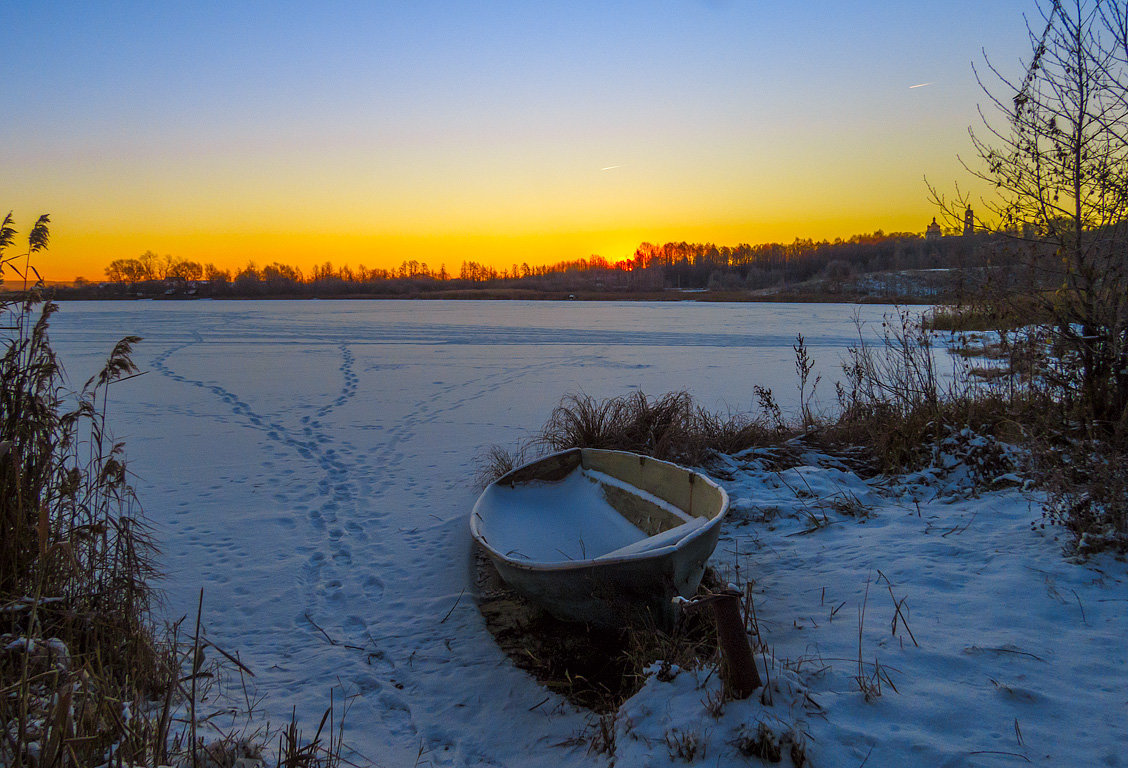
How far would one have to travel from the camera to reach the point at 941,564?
389 cm

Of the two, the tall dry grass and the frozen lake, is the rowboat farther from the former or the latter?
the tall dry grass

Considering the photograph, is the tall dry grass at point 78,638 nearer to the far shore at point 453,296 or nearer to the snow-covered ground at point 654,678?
the snow-covered ground at point 654,678

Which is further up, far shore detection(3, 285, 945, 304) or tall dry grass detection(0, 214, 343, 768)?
far shore detection(3, 285, 945, 304)

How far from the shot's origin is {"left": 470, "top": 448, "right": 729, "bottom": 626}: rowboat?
11.6 feet

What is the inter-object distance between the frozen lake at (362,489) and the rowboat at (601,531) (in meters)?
0.50

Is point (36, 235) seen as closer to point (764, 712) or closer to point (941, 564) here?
point (764, 712)

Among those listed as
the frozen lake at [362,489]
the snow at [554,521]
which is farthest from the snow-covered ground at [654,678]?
the snow at [554,521]

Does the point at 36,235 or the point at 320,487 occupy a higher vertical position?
the point at 36,235

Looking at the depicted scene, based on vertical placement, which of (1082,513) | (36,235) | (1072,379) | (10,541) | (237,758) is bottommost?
(237,758)


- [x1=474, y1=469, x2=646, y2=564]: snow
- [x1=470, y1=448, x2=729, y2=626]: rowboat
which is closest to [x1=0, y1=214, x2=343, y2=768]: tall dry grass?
[x1=470, y1=448, x2=729, y2=626]: rowboat

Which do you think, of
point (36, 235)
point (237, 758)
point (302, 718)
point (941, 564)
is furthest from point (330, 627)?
point (941, 564)

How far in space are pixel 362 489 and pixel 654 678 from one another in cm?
454

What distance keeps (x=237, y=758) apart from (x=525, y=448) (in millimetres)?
5394

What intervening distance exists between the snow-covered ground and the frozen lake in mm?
25
